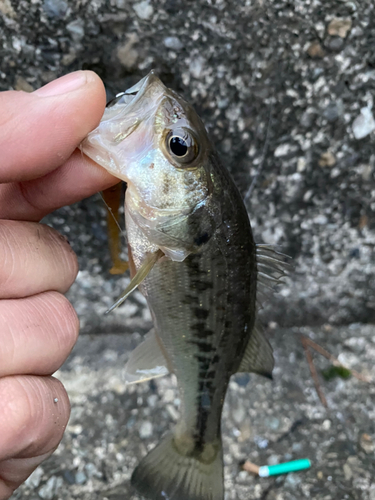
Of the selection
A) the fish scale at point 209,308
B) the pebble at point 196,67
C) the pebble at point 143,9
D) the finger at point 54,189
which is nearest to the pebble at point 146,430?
the fish scale at point 209,308

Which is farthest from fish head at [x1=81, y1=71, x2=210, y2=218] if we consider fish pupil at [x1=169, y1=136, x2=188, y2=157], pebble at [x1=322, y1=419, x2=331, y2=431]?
pebble at [x1=322, y1=419, x2=331, y2=431]

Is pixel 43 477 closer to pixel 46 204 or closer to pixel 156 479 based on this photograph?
pixel 156 479

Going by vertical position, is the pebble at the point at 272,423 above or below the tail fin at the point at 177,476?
below

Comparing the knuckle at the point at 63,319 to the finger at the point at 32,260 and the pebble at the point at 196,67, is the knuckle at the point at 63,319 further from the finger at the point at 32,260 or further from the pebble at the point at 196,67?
the pebble at the point at 196,67

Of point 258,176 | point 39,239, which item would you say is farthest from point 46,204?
point 258,176

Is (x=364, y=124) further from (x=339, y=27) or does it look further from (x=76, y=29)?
(x=76, y=29)

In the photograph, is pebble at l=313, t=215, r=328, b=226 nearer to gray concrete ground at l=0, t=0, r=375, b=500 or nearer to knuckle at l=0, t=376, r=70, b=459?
gray concrete ground at l=0, t=0, r=375, b=500
